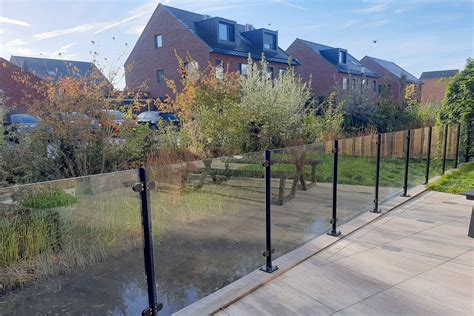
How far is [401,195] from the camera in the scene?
591cm

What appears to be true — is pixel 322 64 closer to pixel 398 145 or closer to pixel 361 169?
pixel 398 145

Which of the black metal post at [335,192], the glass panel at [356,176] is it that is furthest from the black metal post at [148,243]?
the glass panel at [356,176]

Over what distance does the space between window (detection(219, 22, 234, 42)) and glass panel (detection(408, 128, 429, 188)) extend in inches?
696

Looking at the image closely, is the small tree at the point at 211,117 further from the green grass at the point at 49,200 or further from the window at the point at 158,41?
the window at the point at 158,41

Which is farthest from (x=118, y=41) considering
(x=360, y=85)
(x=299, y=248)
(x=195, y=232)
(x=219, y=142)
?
(x=360, y=85)

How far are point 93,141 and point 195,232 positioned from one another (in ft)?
10.5

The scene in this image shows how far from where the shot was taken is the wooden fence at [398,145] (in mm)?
4617

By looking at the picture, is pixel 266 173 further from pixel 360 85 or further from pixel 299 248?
pixel 360 85

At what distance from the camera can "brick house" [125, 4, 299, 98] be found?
2127 cm

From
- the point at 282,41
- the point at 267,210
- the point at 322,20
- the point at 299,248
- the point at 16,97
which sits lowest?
the point at 299,248

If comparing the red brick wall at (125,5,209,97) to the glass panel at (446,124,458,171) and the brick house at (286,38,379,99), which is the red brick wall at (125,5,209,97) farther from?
the glass panel at (446,124,458,171)

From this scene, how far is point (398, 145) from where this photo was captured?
229 inches

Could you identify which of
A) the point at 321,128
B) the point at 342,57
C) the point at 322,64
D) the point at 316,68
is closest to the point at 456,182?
the point at 321,128

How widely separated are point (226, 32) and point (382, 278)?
21967 mm
